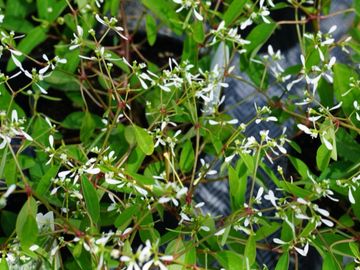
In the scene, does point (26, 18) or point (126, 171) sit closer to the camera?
point (126, 171)

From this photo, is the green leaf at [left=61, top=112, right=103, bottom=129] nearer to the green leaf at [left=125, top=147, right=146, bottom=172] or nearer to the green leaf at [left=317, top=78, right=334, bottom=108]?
the green leaf at [left=125, top=147, right=146, bottom=172]

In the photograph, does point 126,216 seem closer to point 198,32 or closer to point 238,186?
point 238,186

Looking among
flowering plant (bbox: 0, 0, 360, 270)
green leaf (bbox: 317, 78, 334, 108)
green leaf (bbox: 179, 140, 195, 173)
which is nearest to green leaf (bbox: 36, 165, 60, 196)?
flowering plant (bbox: 0, 0, 360, 270)

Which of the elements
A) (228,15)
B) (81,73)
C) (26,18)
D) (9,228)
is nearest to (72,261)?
(9,228)

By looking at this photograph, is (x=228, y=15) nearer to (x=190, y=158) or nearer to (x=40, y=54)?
(x=190, y=158)

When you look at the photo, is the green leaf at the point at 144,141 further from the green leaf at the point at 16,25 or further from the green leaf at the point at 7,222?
the green leaf at the point at 16,25

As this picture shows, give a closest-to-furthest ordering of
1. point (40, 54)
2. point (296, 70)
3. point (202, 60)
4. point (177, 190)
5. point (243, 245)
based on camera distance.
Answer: point (177, 190)
point (243, 245)
point (296, 70)
point (202, 60)
point (40, 54)
